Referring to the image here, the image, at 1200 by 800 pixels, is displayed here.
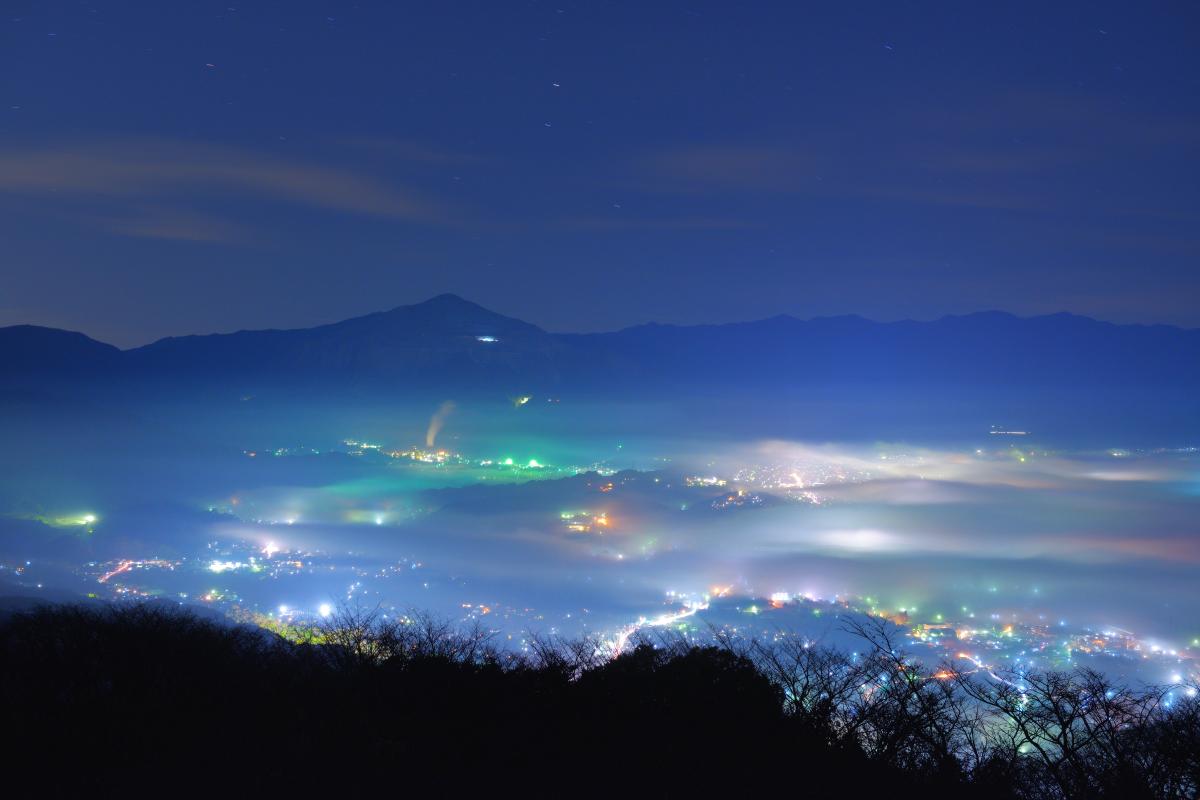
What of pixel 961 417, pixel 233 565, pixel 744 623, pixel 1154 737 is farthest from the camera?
pixel 961 417

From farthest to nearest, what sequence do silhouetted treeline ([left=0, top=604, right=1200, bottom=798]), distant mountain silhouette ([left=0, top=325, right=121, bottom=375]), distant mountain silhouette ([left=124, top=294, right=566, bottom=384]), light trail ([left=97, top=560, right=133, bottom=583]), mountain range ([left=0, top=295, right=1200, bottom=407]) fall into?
distant mountain silhouette ([left=124, top=294, right=566, bottom=384])
mountain range ([left=0, top=295, right=1200, bottom=407])
distant mountain silhouette ([left=0, top=325, right=121, bottom=375])
light trail ([left=97, top=560, right=133, bottom=583])
silhouetted treeline ([left=0, top=604, right=1200, bottom=798])

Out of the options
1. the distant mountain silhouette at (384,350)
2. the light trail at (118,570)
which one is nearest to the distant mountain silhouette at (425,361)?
the distant mountain silhouette at (384,350)

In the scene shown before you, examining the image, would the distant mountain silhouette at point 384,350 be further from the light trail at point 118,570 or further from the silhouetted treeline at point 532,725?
the silhouetted treeline at point 532,725

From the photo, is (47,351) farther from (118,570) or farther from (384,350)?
(118,570)

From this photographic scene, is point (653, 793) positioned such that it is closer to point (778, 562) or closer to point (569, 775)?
point (569, 775)

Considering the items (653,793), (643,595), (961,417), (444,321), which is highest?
(444,321)

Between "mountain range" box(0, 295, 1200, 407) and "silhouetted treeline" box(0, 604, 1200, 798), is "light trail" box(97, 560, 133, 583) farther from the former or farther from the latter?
"mountain range" box(0, 295, 1200, 407)

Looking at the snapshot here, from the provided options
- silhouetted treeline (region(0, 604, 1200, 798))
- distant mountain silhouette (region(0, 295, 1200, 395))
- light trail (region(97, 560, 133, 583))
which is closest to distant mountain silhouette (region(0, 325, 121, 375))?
distant mountain silhouette (region(0, 295, 1200, 395))

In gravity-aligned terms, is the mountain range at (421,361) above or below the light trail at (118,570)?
above

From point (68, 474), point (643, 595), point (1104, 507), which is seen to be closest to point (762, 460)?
point (1104, 507)
